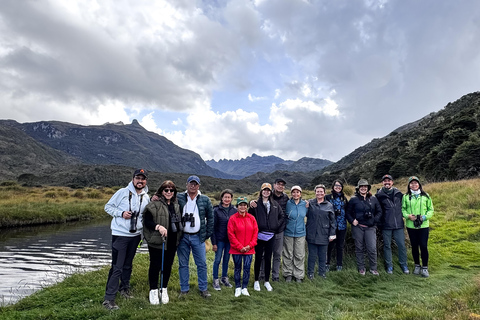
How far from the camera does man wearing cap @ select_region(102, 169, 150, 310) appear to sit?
17.7ft

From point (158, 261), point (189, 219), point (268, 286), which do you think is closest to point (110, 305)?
point (158, 261)

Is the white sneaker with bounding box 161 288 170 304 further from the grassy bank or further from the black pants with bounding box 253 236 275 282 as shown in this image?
the grassy bank

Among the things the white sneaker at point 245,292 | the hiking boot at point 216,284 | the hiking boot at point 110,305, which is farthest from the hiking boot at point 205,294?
the hiking boot at point 110,305

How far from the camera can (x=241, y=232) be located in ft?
20.0

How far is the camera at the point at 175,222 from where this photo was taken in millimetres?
5672

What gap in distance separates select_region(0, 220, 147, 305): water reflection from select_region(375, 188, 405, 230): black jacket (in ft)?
32.2

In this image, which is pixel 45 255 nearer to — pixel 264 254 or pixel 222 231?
pixel 222 231

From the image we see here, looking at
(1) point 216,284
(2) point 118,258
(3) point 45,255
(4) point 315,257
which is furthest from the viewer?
(3) point 45,255

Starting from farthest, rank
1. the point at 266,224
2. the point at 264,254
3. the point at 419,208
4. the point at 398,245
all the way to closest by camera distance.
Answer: the point at 398,245
the point at 419,208
the point at 264,254
the point at 266,224

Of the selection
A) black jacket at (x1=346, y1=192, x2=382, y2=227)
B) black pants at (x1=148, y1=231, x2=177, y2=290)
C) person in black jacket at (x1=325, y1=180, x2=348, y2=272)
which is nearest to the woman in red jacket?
black pants at (x1=148, y1=231, x2=177, y2=290)

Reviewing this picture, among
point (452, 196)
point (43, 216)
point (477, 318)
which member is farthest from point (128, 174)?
point (477, 318)

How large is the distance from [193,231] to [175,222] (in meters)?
0.45

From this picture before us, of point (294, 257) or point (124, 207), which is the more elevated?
point (124, 207)

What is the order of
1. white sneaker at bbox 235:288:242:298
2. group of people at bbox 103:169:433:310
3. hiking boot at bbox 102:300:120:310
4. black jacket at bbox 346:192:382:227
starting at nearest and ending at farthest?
hiking boot at bbox 102:300:120:310 → group of people at bbox 103:169:433:310 → white sneaker at bbox 235:288:242:298 → black jacket at bbox 346:192:382:227
